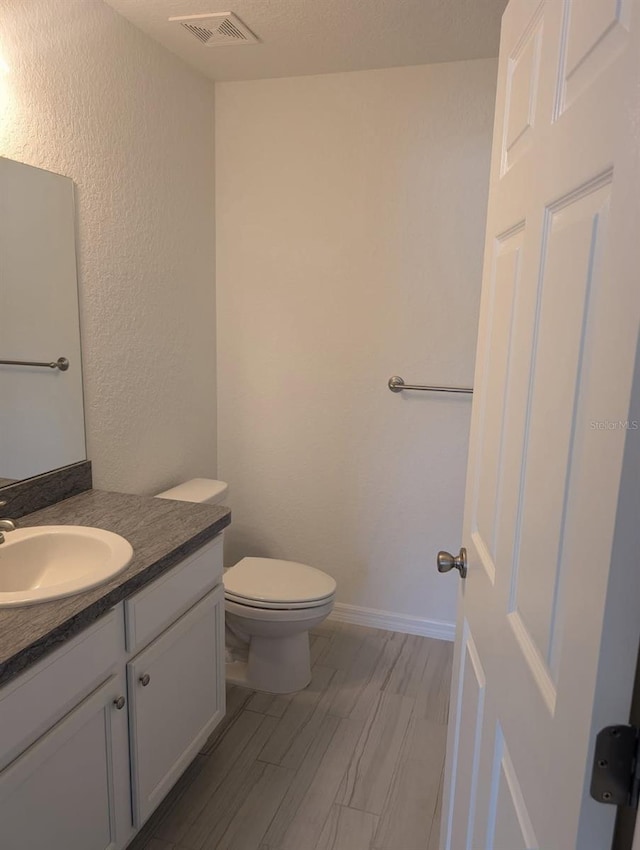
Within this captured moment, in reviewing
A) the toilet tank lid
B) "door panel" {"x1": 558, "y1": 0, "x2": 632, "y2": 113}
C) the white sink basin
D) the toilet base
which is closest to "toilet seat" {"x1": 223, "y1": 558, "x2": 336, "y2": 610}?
the toilet base

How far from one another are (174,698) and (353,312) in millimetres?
1636

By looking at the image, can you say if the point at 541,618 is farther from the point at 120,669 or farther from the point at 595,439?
the point at 120,669

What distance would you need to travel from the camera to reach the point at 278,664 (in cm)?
229

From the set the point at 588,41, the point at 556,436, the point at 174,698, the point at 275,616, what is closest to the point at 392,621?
the point at 275,616

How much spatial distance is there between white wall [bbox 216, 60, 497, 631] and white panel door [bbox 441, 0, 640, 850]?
129cm

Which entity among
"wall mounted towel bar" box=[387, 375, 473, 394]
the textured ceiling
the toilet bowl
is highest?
the textured ceiling

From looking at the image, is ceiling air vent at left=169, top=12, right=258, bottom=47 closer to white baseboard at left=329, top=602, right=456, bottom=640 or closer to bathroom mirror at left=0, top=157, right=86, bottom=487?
bathroom mirror at left=0, top=157, right=86, bottom=487

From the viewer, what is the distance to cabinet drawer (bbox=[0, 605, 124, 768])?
107 cm

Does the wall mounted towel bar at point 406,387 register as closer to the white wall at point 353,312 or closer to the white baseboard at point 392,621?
the white wall at point 353,312

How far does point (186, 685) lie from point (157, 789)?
0.83 feet

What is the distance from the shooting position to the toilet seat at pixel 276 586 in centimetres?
216

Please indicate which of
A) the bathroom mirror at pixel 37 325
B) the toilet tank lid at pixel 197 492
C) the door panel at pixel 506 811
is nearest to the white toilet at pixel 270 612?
the toilet tank lid at pixel 197 492

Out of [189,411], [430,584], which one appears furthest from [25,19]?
[430,584]

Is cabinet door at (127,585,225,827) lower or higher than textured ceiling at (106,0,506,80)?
lower
